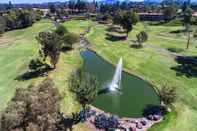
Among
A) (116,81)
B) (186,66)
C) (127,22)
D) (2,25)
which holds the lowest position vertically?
(116,81)

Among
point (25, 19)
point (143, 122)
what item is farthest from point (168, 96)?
point (25, 19)

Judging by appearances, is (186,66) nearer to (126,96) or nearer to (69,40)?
(126,96)

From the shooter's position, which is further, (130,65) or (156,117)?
(130,65)

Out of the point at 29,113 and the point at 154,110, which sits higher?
the point at 29,113

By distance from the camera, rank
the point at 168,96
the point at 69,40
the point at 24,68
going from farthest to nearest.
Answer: the point at 69,40
the point at 24,68
the point at 168,96

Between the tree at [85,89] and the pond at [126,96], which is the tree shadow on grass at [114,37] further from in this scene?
the tree at [85,89]

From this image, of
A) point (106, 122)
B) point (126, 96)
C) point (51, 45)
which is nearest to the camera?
point (106, 122)
